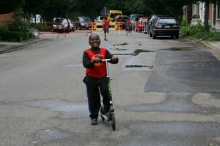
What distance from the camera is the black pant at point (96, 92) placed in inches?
279

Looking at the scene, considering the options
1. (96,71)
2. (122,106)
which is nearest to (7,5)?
(122,106)

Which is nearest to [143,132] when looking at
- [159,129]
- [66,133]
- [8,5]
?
[159,129]

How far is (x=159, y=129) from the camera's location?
697 cm

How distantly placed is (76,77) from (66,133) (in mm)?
6094

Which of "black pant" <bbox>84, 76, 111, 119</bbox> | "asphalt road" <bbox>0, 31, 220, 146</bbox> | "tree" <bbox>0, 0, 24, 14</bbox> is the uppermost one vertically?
"tree" <bbox>0, 0, 24, 14</bbox>

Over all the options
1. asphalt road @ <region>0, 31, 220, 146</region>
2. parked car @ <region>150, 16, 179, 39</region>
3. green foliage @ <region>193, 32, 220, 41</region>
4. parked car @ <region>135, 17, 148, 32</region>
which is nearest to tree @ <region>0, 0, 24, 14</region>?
parked car @ <region>150, 16, 179, 39</region>

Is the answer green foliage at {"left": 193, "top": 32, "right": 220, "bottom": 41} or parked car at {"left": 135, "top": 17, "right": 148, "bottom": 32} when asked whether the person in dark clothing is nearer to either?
green foliage at {"left": 193, "top": 32, "right": 220, "bottom": 41}

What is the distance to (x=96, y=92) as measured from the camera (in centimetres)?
731

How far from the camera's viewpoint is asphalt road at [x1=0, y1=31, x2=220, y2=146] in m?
6.53

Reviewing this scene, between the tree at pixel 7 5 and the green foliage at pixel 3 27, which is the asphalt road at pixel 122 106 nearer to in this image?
the tree at pixel 7 5

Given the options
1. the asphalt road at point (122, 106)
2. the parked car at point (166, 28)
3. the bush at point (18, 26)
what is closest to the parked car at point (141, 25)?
the parked car at point (166, 28)

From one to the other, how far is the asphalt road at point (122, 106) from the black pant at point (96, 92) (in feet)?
0.95

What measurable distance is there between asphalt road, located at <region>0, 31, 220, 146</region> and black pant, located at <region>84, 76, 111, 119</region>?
0.29m

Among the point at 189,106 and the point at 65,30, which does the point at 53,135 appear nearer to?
the point at 189,106
